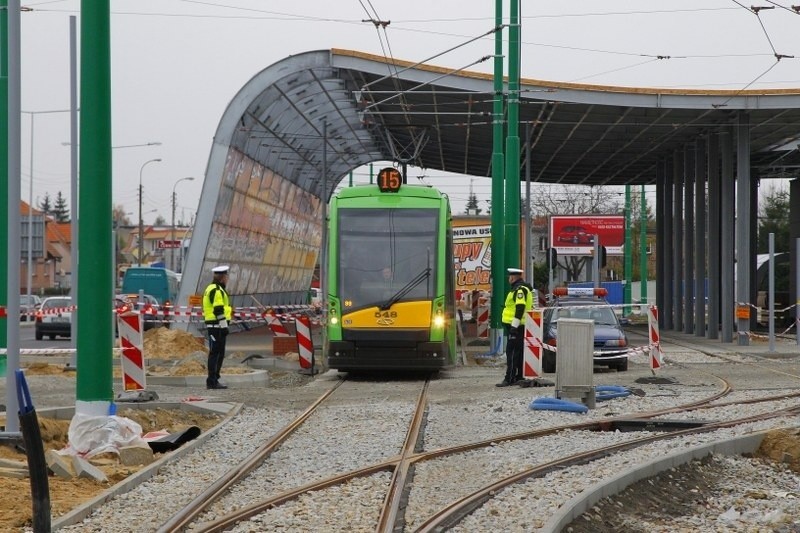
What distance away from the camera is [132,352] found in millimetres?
15688

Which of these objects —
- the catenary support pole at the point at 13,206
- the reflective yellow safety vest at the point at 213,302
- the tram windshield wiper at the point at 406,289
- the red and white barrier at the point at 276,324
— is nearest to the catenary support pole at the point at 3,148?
the reflective yellow safety vest at the point at 213,302

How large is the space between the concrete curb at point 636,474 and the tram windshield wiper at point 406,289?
926 centimetres

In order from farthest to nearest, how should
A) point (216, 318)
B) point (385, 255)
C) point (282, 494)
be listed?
point (385, 255)
point (216, 318)
point (282, 494)

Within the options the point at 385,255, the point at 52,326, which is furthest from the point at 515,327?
the point at 52,326

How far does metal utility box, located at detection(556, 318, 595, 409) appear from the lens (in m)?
15.5

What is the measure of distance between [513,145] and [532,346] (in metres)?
8.07

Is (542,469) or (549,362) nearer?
(542,469)

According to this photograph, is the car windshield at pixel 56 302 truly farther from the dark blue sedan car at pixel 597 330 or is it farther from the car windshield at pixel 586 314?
the car windshield at pixel 586 314

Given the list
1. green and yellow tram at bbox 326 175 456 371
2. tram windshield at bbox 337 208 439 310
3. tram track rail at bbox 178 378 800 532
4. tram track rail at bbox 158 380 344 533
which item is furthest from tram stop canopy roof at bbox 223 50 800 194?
tram track rail at bbox 158 380 344 533

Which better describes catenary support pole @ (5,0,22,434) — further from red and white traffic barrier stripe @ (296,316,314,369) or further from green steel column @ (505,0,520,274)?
green steel column @ (505,0,520,274)

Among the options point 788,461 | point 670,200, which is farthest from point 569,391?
point 670,200

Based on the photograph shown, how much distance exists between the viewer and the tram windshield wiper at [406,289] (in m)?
20.9

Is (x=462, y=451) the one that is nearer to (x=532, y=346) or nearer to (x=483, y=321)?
(x=532, y=346)

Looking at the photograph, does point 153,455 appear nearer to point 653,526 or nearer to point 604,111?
point 653,526
